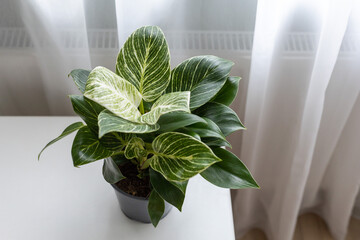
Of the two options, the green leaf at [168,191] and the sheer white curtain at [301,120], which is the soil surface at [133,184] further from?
the sheer white curtain at [301,120]

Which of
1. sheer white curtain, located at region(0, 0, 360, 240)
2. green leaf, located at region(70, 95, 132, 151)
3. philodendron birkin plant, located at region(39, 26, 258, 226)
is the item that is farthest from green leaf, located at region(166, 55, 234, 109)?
sheer white curtain, located at region(0, 0, 360, 240)

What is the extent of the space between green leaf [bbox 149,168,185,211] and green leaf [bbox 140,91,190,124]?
0.13 metres

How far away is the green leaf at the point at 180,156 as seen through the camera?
0.59 meters

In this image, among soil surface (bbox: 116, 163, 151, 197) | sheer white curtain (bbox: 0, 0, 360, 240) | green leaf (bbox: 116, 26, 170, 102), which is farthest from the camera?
sheer white curtain (bbox: 0, 0, 360, 240)

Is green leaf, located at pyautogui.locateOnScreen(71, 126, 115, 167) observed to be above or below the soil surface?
above

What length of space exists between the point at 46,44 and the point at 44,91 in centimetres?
15

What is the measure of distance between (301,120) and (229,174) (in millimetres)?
458

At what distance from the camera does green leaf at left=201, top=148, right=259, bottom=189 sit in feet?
2.13

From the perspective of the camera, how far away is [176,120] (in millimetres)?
636

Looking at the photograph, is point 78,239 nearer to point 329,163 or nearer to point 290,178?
point 290,178

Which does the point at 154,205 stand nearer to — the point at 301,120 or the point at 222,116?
the point at 222,116

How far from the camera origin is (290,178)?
1.17m

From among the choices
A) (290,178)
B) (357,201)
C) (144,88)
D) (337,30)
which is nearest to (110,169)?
(144,88)

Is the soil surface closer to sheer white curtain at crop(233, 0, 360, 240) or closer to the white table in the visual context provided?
the white table
